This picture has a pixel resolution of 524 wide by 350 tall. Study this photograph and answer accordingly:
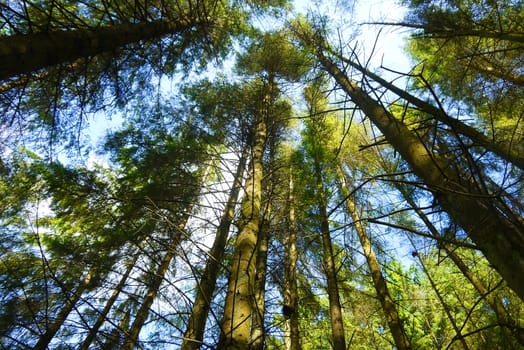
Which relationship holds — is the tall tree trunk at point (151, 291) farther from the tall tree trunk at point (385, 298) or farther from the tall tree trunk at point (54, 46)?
the tall tree trunk at point (385, 298)

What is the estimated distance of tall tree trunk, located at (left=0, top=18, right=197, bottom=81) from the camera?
2.59 m

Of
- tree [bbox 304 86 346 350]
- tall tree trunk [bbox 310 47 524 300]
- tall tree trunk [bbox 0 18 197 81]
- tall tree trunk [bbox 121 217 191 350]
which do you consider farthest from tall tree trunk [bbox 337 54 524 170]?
tall tree trunk [bbox 0 18 197 81]

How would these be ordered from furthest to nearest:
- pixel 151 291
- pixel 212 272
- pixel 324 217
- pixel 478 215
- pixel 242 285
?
pixel 324 217, pixel 212 272, pixel 242 285, pixel 151 291, pixel 478 215

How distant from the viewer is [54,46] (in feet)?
9.92

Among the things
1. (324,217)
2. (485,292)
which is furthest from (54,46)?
(485,292)

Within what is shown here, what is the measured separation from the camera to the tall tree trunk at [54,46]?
102 inches

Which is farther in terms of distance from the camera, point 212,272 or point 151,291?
point 212,272

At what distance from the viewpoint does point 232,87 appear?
7.66 meters

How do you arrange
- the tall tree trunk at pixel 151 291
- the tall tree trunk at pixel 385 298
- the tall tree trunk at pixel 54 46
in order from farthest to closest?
1. the tall tree trunk at pixel 385 298
2. the tall tree trunk at pixel 54 46
3. the tall tree trunk at pixel 151 291

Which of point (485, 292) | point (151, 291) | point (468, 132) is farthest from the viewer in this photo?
point (485, 292)

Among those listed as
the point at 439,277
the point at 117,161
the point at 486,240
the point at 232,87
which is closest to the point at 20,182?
the point at 117,161

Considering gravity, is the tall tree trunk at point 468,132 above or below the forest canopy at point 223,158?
below

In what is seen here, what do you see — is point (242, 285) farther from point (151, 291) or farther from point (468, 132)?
point (468, 132)

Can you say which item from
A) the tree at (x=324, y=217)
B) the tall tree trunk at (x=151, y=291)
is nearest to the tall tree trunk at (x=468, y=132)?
the tall tree trunk at (x=151, y=291)
